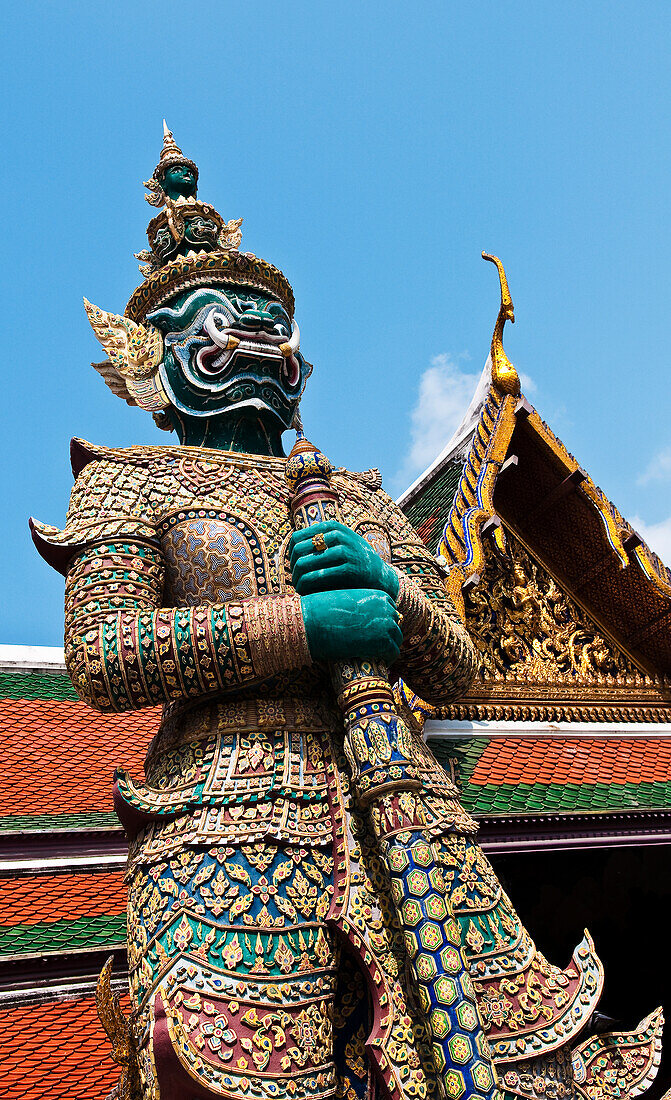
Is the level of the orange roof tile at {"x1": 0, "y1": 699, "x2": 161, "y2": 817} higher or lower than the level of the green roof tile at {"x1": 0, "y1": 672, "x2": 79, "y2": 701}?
lower

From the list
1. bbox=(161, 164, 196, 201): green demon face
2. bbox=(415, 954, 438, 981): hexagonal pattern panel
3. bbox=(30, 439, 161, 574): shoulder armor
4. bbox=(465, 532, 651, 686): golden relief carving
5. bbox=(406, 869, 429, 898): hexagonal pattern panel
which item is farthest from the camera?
bbox=(465, 532, 651, 686): golden relief carving

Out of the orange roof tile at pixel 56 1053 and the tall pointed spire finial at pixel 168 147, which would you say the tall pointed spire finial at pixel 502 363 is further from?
the orange roof tile at pixel 56 1053

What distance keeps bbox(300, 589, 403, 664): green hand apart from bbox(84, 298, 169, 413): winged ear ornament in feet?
4.13

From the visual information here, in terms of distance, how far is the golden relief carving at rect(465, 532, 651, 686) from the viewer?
18.6ft

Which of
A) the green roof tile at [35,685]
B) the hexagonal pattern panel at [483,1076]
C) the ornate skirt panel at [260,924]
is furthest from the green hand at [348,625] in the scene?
the green roof tile at [35,685]

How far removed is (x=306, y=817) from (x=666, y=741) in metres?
3.55

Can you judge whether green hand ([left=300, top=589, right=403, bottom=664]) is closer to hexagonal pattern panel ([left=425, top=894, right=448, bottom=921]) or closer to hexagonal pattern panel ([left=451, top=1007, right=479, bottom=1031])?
hexagonal pattern panel ([left=425, top=894, right=448, bottom=921])

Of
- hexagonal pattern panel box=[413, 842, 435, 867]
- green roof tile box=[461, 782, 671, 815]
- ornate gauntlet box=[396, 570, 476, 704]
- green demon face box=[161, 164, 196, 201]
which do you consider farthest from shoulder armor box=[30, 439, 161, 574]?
green roof tile box=[461, 782, 671, 815]

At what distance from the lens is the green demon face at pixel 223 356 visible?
143 inches

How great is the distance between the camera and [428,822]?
272cm

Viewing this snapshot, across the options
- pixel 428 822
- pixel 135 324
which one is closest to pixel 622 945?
pixel 428 822

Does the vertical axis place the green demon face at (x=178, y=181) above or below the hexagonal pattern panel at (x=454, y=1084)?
above

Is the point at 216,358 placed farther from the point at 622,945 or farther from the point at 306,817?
the point at 622,945

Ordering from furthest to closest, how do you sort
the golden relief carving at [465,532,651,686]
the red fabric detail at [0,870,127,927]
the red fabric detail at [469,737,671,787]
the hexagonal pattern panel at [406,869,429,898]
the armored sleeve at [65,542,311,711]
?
the golden relief carving at [465,532,651,686]
the red fabric detail at [469,737,671,787]
the red fabric detail at [0,870,127,927]
the armored sleeve at [65,542,311,711]
the hexagonal pattern panel at [406,869,429,898]
